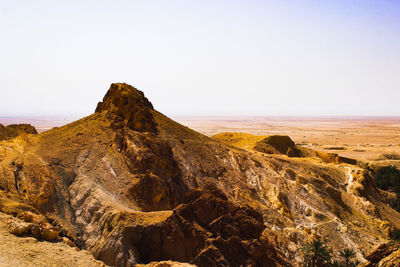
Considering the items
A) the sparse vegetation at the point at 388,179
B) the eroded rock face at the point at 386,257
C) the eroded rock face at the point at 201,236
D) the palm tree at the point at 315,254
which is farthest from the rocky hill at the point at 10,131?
the sparse vegetation at the point at 388,179

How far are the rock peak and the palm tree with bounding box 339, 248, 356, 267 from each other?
1533 centimetres

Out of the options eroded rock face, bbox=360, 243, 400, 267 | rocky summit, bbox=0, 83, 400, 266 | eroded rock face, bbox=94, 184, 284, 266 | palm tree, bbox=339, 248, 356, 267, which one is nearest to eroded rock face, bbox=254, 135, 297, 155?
rocky summit, bbox=0, 83, 400, 266

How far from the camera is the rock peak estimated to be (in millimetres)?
25500

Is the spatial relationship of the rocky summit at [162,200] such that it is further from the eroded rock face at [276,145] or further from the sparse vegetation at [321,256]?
the eroded rock face at [276,145]

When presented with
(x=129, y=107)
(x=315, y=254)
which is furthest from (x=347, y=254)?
(x=129, y=107)

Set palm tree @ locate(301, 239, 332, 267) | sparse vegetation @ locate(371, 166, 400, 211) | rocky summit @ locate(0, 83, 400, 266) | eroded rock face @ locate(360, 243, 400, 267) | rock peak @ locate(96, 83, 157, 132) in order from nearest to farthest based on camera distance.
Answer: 1. eroded rock face @ locate(360, 243, 400, 267)
2. rocky summit @ locate(0, 83, 400, 266)
3. palm tree @ locate(301, 239, 332, 267)
4. rock peak @ locate(96, 83, 157, 132)
5. sparse vegetation @ locate(371, 166, 400, 211)

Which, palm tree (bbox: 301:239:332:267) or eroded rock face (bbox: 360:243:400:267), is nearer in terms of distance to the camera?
eroded rock face (bbox: 360:243:400:267)

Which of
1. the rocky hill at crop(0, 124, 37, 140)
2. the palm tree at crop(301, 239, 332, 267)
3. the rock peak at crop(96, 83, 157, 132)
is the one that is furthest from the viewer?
the rocky hill at crop(0, 124, 37, 140)

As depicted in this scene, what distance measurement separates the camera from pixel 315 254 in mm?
20547

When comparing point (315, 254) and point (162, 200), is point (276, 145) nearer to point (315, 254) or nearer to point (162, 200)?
point (315, 254)

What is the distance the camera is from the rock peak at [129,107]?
83.7ft

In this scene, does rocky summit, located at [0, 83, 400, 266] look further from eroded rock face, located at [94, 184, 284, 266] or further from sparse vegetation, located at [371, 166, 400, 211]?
sparse vegetation, located at [371, 166, 400, 211]

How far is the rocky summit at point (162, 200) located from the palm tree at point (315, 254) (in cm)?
51

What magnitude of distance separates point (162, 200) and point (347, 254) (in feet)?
39.6
